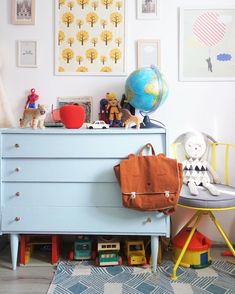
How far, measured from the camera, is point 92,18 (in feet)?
7.42

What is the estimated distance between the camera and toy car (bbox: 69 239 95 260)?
2064 mm

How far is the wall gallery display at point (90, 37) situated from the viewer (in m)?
2.25

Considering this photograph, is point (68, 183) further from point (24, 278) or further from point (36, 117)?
point (24, 278)

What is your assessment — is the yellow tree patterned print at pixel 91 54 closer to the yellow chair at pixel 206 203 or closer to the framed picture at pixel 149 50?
the framed picture at pixel 149 50

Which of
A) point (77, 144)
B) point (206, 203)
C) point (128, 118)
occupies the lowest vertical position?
point (206, 203)

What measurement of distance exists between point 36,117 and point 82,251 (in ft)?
3.20

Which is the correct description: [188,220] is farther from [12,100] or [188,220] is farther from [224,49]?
[12,100]

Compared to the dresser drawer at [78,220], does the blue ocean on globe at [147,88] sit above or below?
above

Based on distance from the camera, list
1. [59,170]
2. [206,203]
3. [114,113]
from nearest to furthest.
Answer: [206,203] → [59,170] → [114,113]

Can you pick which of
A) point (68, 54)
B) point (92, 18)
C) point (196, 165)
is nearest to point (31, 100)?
point (68, 54)

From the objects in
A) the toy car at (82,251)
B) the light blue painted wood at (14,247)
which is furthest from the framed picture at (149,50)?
the light blue painted wood at (14,247)

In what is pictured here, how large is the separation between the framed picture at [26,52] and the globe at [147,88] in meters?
0.82

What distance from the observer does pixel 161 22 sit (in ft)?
7.42

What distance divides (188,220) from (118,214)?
2.39ft
